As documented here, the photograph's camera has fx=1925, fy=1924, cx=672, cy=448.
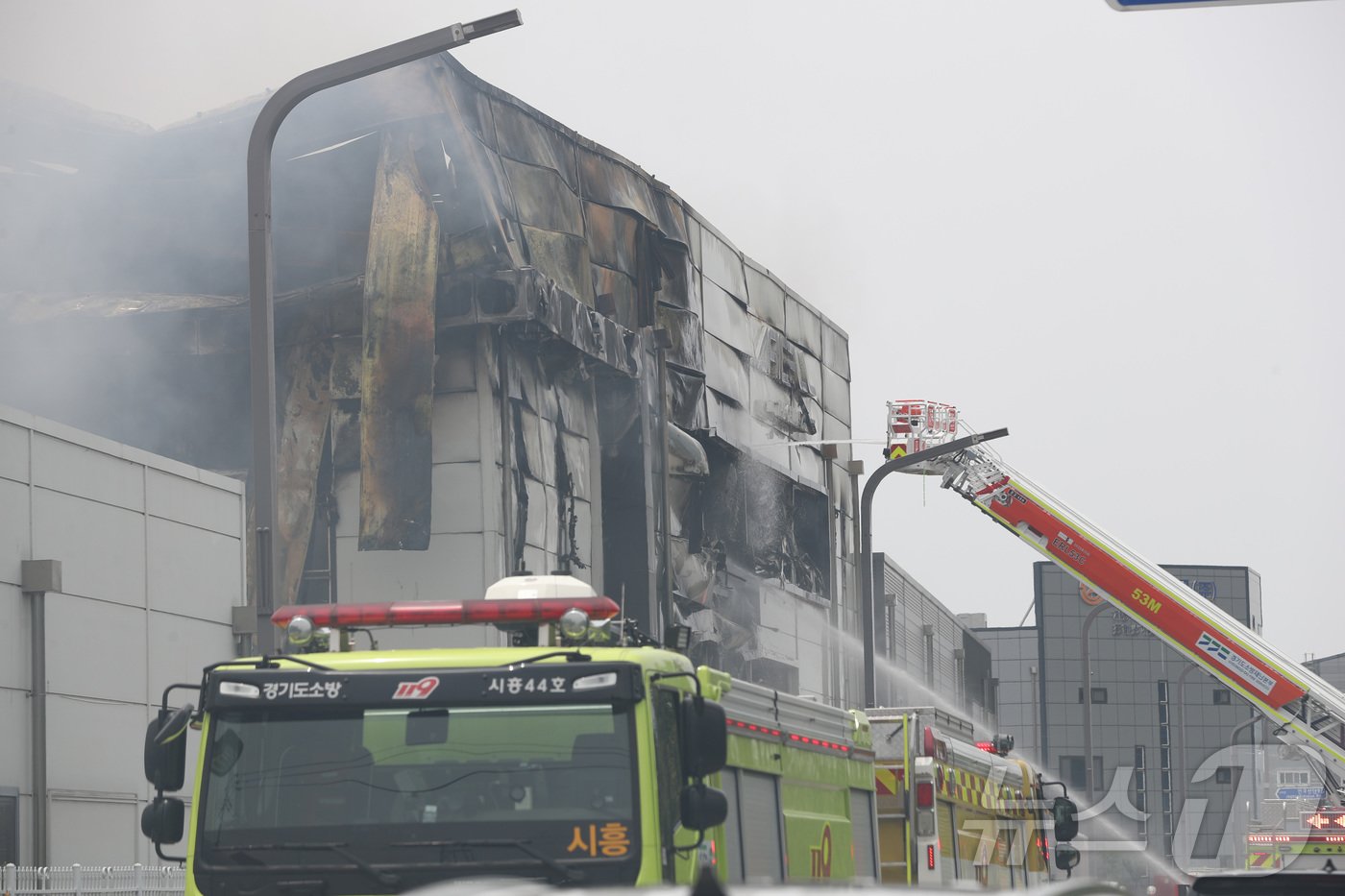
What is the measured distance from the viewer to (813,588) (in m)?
54.6

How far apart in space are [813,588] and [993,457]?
720 inches

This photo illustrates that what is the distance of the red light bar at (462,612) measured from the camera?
35.0ft

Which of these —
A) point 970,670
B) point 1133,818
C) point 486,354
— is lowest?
point 1133,818

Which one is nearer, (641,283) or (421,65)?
(421,65)

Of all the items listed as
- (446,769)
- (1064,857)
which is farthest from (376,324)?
(446,769)

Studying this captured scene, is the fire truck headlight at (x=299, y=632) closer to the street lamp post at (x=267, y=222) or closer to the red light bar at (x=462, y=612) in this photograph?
the red light bar at (x=462, y=612)

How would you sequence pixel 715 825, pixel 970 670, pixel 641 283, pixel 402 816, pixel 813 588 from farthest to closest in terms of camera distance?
pixel 970 670 < pixel 813 588 < pixel 641 283 < pixel 715 825 < pixel 402 816

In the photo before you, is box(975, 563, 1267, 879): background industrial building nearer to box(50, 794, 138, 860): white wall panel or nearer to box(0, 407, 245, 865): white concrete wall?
box(0, 407, 245, 865): white concrete wall

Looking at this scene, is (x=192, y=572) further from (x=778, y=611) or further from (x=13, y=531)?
(x=778, y=611)

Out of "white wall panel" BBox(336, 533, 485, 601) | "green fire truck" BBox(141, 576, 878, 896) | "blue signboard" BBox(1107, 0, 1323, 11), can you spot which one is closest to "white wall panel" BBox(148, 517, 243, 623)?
"white wall panel" BBox(336, 533, 485, 601)

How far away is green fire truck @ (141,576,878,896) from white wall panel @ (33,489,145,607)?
12.4 meters

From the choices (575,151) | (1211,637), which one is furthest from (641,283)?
(1211,637)

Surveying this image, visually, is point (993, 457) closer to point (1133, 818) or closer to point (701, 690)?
point (701, 690)

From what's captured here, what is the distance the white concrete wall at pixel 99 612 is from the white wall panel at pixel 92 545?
0.02 meters
